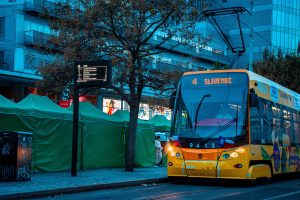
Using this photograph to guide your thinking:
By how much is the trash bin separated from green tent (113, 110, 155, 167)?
29.4 ft

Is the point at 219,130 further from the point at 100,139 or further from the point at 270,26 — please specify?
the point at 270,26

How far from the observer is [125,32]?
66.1 feet

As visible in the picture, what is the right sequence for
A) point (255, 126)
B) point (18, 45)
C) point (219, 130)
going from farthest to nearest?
point (18, 45) → point (255, 126) → point (219, 130)

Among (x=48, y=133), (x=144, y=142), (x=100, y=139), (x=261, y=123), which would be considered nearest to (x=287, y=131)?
(x=261, y=123)

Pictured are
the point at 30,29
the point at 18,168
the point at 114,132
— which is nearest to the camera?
the point at 18,168

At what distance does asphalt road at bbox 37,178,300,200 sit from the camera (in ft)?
43.1

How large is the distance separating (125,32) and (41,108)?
448cm

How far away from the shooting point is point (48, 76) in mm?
22531

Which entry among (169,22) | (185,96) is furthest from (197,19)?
(185,96)

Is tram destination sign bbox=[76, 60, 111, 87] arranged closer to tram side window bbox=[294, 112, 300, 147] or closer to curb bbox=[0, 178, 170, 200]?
curb bbox=[0, 178, 170, 200]

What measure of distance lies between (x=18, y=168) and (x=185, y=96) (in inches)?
228

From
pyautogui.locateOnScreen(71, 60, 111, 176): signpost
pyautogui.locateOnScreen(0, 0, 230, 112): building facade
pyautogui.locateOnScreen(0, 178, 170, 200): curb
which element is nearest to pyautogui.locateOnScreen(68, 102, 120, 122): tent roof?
pyautogui.locateOnScreen(71, 60, 111, 176): signpost

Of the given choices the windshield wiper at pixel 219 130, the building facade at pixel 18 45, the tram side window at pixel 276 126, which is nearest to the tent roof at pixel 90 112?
the windshield wiper at pixel 219 130

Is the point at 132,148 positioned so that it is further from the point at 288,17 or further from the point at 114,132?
the point at 288,17
